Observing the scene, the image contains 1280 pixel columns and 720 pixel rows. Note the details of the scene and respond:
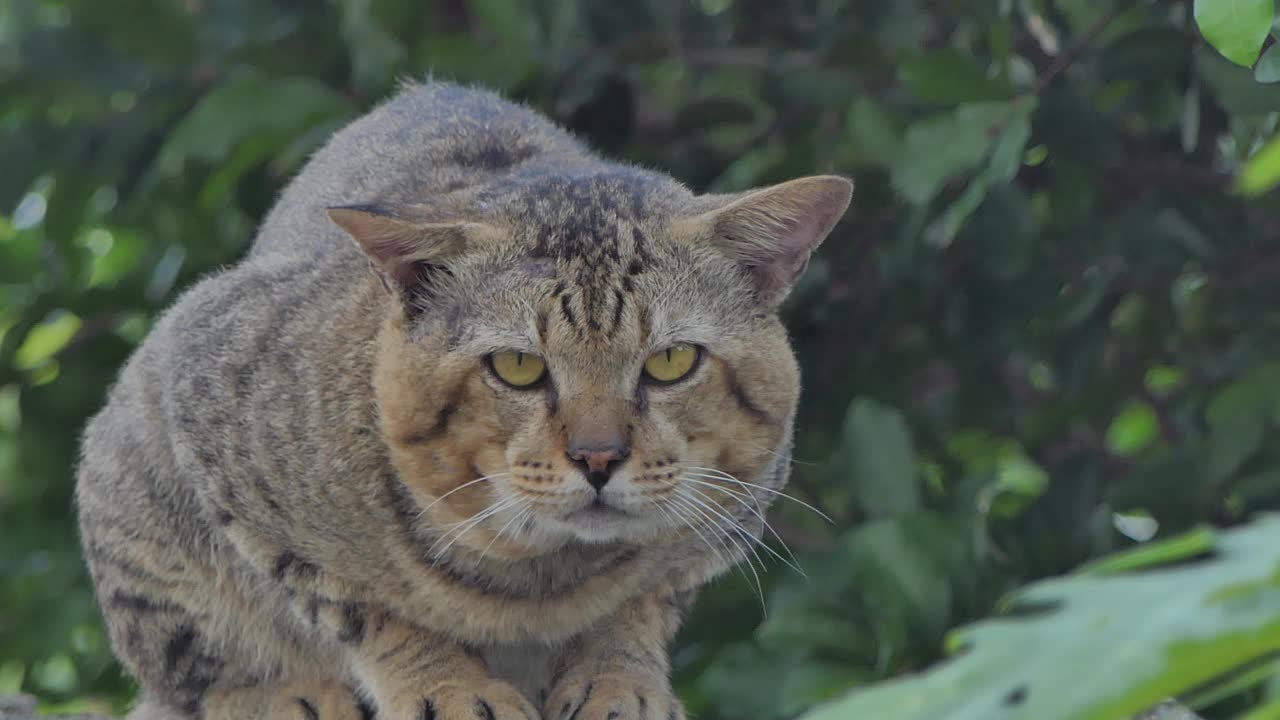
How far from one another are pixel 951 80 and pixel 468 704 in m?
1.90

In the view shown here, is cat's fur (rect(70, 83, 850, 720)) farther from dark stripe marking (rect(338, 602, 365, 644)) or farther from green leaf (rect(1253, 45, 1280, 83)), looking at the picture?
green leaf (rect(1253, 45, 1280, 83))

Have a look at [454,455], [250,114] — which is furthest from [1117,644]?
[250,114]

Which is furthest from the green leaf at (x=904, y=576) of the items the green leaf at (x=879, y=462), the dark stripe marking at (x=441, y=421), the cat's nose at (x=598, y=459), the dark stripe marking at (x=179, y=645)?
the dark stripe marking at (x=179, y=645)

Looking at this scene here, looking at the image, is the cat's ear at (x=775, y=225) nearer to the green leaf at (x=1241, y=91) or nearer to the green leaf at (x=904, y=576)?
the green leaf at (x=904, y=576)

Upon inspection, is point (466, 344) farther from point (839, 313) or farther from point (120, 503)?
point (839, 313)

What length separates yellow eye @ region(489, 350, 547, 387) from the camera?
278cm

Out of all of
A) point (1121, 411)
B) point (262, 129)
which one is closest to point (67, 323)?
point (262, 129)

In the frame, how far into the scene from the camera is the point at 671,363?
2850mm

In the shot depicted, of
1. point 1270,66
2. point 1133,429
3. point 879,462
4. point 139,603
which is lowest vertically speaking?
point 139,603

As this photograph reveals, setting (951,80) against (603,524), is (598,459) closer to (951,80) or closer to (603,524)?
(603,524)

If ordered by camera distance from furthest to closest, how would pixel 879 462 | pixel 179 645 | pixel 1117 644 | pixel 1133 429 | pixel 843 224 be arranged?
pixel 1133 429, pixel 843 224, pixel 879 462, pixel 179 645, pixel 1117 644

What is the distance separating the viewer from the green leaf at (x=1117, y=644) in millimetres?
760

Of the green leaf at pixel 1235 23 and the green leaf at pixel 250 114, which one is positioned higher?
the green leaf at pixel 1235 23

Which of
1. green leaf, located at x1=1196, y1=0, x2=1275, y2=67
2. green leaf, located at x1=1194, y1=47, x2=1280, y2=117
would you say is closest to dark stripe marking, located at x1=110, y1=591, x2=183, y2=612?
green leaf, located at x1=1196, y1=0, x2=1275, y2=67
